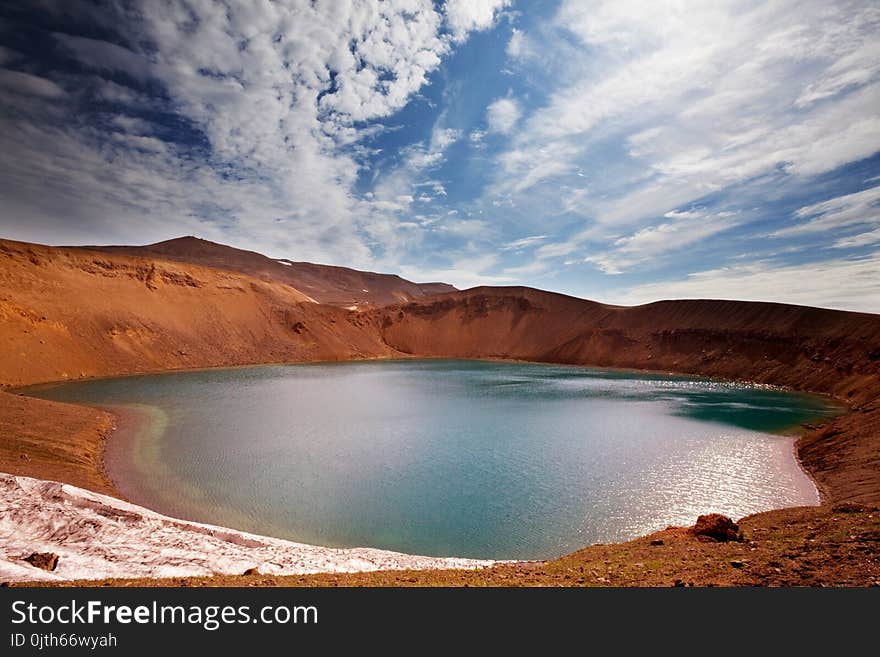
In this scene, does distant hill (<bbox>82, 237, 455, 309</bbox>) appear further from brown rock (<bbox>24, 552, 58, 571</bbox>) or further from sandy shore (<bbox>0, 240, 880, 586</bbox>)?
brown rock (<bbox>24, 552, 58, 571</bbox>)

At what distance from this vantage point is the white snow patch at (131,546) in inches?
301

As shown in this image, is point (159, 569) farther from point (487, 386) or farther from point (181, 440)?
point (487, 386)

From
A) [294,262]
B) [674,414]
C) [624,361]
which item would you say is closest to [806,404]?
[674,414]

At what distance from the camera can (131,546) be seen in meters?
8.66

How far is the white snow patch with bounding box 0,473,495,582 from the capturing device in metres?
7.64

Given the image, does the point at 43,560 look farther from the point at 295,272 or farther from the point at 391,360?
the point at 295,272

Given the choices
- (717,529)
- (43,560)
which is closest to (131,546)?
(43,560)

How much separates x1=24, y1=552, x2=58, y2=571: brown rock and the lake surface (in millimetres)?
4755

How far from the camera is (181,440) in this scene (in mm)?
19500

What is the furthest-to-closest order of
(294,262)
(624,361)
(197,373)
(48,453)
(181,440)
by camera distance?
1. (294,262)
2. (624,361)
3. (197,373)
4. (181,440)
5. (48,453)

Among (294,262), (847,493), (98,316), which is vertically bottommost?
(847,493)

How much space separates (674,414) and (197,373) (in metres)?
45.9

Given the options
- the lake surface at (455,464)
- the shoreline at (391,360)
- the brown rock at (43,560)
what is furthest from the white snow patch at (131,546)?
the shoreline at (391,360)

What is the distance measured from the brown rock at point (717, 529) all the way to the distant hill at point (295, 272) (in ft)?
392
